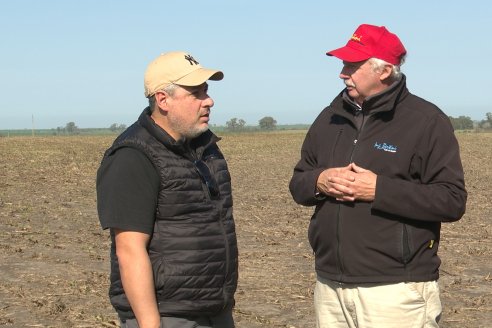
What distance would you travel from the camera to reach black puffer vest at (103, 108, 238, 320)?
3.56 m

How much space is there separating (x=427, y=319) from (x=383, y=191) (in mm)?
691

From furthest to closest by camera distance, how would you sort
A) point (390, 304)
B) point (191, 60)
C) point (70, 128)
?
point (70, 128) < point (390, 304) < point (191, 60)

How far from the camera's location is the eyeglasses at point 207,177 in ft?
12.1

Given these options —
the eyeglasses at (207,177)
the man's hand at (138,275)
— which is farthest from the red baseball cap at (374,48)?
the man's hand at (138,275)

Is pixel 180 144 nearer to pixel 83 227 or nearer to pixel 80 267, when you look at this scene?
pixel 80 267

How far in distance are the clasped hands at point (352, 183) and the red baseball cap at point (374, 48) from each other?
21.4 inches

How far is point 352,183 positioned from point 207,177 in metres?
0.71

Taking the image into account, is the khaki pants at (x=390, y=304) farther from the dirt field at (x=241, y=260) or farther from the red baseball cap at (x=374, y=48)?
the dirt field at (x=241, y=260)

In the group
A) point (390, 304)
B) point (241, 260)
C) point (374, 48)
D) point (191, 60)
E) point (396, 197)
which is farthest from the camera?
point (241, 260)

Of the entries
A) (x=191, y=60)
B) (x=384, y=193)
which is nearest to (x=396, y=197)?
(x=384, y=193)

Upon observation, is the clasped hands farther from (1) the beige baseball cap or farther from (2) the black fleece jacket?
(1) the beige baseball cap

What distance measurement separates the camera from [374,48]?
162 inches

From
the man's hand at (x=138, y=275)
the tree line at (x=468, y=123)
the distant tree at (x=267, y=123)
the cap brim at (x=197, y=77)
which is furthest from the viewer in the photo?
the distant tree at (x=267, y=123)

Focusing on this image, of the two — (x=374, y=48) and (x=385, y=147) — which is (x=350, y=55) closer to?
(x=374, y=48)
